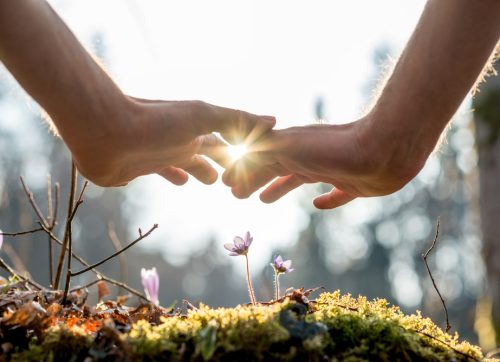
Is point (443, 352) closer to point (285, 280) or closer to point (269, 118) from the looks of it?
point (269, 118)

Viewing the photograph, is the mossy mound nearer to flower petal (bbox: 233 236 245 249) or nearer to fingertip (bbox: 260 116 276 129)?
flower petal (bbox: 233 236 245 249)

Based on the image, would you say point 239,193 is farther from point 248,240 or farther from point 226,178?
point 248,240

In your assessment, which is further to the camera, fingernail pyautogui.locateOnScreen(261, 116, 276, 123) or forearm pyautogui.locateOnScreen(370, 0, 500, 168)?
fingernail pyautogui.locateOnScreen(261, 116, 276, 123)

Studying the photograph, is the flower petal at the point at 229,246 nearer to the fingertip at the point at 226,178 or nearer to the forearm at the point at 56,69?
the fingertip at the point at 226,178

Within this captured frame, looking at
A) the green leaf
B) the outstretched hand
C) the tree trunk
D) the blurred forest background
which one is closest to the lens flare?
the outstretched hand

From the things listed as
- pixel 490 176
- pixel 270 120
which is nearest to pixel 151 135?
pixel 270 120

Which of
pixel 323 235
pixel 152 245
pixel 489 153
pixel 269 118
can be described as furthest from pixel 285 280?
pixel 269 118

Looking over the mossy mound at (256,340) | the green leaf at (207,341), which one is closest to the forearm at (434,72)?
the mossy mound at (256,340)
